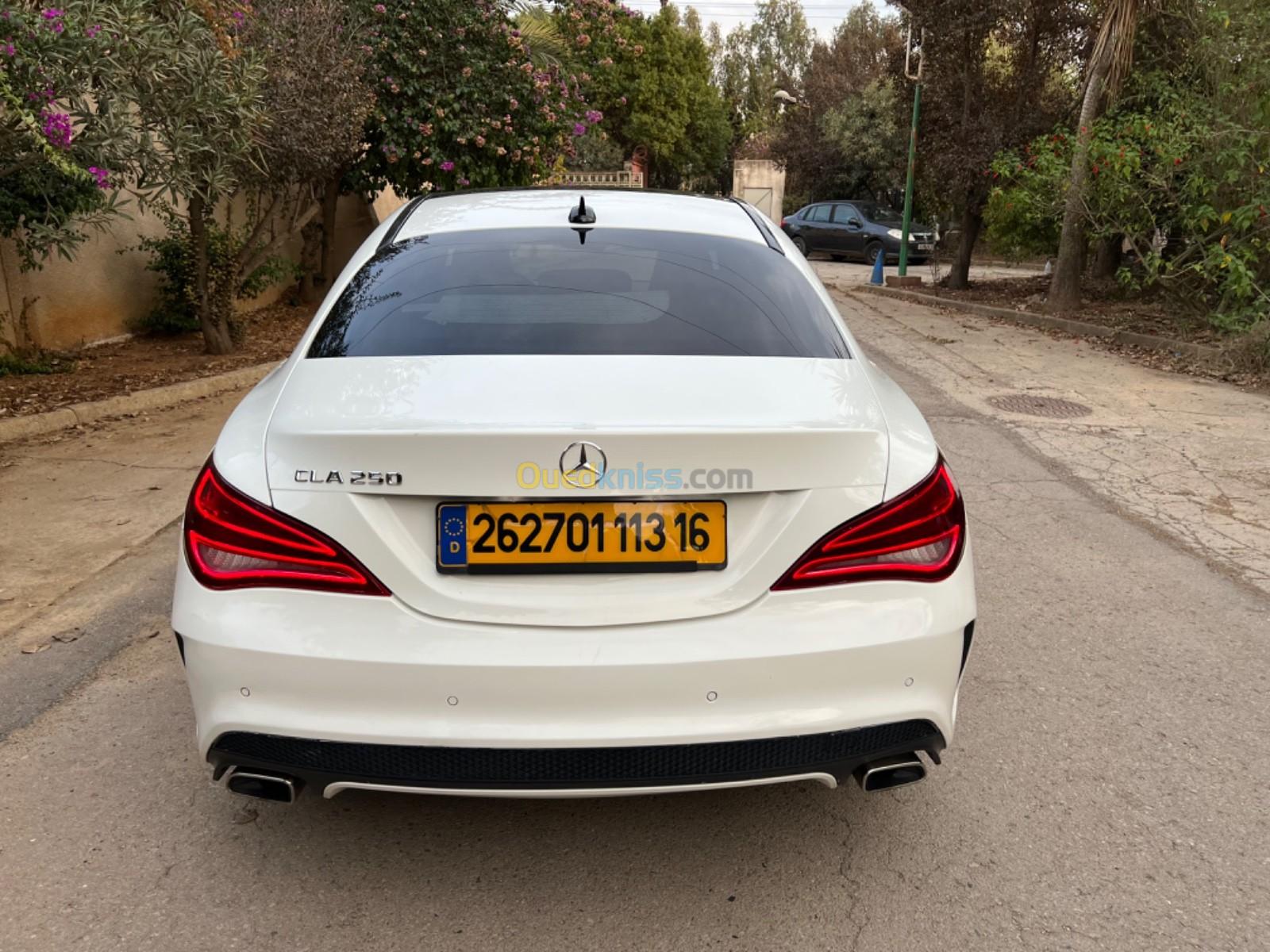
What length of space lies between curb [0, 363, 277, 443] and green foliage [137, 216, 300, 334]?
4.25 ft

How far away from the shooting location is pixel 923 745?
2.28 meters

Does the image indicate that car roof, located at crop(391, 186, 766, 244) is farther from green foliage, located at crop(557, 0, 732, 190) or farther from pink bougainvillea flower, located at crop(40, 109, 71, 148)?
green foliage, located at crop(557, 0, 732, 190)

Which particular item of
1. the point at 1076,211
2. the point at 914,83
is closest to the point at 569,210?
the point at 1076,211

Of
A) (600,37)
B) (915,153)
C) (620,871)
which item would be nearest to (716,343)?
(620,871)

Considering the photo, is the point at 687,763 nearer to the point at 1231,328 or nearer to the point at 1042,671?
the point at 1042,671

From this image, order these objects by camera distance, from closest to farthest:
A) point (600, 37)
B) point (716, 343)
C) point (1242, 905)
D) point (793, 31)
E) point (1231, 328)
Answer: point (1242, 905) < point (716, 343) < point (1231, 328) < point (600, 37) < point (793, 31)

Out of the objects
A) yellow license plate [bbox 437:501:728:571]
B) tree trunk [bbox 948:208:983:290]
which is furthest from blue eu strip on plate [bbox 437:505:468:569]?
tree trunk [bbox 948:208:983:290]

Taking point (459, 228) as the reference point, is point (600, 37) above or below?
above

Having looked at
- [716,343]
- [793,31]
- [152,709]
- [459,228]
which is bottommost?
[152,709]

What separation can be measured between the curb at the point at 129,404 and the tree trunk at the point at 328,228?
434 cm

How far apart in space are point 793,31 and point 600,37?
55899mm

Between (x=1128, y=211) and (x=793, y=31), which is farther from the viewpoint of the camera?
(x=793, y=31)

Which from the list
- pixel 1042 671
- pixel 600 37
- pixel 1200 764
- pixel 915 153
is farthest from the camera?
pixel 915 153

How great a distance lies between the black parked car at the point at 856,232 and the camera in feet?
87.7
